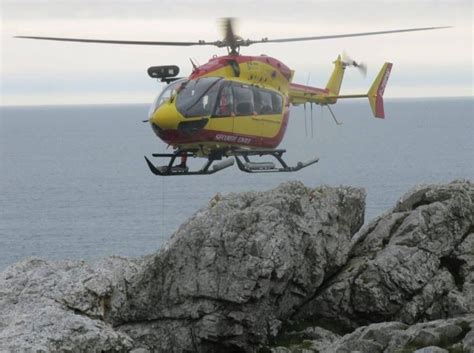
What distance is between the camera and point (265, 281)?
33031 millimetres

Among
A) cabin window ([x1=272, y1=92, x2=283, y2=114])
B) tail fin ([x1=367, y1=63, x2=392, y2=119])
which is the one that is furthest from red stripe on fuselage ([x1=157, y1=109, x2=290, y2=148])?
tail fin ([x1=367, y1=63, x2=392, y2=119])

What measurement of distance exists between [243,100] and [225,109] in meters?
0.93

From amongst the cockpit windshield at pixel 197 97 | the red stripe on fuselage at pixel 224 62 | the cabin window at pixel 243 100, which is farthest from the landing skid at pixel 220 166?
the red stripe on fuselage at pixel 224 62

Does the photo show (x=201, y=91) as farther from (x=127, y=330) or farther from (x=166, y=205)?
(x=166, y=205)

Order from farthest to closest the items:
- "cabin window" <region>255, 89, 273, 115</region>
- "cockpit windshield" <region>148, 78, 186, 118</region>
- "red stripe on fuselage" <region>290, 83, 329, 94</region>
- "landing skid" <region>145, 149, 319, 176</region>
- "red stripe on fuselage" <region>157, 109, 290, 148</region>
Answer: "red stripe on fuselage" <region>290, 83, 329, 94</region> < "cabin window" <region>255, 89, 273, 115</region> < "cockpit windshield" <region>148, 78, 186, 118</region> < "red stripe on fuselage" <region>157, 109, 290, 148</region> < "landing skid" <region>145, 149, 319, 176</region>

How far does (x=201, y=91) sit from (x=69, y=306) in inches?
321

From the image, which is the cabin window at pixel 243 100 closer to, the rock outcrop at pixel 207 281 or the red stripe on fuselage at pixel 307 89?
the rock outcrop at pixel 207 281

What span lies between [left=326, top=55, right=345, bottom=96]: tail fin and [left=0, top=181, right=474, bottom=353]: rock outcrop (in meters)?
7.81

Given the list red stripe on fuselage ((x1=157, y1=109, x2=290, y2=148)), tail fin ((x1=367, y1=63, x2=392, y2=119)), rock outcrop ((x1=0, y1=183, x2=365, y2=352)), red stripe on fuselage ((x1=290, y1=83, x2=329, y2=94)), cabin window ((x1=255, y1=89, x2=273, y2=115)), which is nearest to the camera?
rock outcrop ((x1=0, y1=183, x2=365, y2=352))

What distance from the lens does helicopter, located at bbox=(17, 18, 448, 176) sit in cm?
3375

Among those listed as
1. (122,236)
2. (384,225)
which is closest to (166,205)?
(122,236)

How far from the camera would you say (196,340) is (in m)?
33.2

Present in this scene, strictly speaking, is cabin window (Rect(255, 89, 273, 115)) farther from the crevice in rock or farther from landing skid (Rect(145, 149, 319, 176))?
the crevice in rock

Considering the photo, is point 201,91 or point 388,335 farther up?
point 201,91
